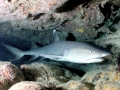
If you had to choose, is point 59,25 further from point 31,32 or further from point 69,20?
point 31,32

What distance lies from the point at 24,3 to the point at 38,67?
4.19 feet

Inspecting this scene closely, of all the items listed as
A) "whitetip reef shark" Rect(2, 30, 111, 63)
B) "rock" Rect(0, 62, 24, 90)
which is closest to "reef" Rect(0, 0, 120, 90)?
"rock" Rect(0, 62, 24, 90)

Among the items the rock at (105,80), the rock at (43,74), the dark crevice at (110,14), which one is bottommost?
the rock at (43,74)

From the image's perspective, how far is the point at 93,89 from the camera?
2.57 m

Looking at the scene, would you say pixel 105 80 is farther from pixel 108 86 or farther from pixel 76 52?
pixel 76 52

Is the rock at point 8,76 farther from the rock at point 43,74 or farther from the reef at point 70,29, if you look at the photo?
the rock at point 43,74

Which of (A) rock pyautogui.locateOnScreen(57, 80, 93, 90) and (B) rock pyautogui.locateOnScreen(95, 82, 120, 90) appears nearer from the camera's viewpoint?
(B) rock pyautogui.locateOnScreen(95, 82, 120, 90)

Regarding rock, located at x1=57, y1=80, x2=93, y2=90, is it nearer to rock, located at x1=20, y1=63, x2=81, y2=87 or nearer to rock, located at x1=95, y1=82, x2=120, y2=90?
rock, located at x1=95, y1=82, x2=120, y2=90

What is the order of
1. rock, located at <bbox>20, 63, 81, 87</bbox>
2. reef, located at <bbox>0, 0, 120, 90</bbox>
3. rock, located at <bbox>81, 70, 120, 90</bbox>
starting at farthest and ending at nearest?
1. rock, located at <bbox>20, 63, 81, 87</bbox>
2. reef, located at <bbox>0, 0, 120, 90</bbox>
3. rock, located at <bbox>81, 70, 120, 90</bbox>

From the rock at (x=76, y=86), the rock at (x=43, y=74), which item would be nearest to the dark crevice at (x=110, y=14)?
the rock at (x=43, y=74)

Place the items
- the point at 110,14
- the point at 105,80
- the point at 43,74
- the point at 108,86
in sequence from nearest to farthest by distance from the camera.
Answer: the point at 108,86 < the point at 105,80 < the point at 43,74 < the point at 110,14

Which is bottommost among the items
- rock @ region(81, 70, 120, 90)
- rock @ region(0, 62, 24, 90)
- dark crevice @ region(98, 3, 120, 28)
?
rock @ region(81, 70, 120, 90)

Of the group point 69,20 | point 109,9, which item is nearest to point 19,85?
point 69,20

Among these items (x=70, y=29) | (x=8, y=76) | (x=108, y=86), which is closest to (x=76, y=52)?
(x=108, y=86)
